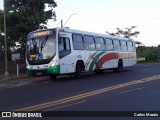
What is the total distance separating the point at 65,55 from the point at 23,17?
59.5 feet

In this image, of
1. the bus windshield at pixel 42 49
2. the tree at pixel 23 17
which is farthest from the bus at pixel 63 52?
the tree at pixel 23 17

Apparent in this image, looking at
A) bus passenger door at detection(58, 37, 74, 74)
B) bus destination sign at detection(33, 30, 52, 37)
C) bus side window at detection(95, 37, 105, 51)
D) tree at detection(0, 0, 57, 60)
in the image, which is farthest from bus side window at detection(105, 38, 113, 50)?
tree at detection(0, 0, 57, 60)

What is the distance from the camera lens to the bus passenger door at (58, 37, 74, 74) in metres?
21.6

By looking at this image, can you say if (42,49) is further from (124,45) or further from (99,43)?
(124,45)

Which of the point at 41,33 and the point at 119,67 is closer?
the point at 41,33

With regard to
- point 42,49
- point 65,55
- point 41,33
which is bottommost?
point 65,55

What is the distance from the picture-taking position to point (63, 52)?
21844mm

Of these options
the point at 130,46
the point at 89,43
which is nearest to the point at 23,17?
the point at 130,46

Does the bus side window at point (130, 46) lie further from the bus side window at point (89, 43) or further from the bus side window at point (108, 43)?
the bus side window at point (89, 43)

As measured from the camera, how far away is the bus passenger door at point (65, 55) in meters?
21.6

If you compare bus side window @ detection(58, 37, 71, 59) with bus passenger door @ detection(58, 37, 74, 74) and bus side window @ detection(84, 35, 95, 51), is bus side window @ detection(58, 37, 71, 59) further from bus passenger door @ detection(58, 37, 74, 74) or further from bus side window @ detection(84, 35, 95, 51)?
bus side window @ detection(84, 35, 95, 51)

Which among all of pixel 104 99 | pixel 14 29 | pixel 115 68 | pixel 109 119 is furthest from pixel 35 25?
pixel 109 119

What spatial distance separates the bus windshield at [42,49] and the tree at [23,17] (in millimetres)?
16169

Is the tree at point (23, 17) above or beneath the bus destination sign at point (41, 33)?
above
